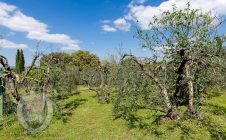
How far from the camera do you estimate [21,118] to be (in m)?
24.6

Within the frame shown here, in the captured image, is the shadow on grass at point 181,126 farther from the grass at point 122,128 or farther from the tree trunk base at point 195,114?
the tree trunk base at point 195,114

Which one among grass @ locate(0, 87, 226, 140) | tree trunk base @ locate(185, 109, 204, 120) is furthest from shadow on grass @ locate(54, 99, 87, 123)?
tree trunk base @ locate(185, 109, 204, 120)

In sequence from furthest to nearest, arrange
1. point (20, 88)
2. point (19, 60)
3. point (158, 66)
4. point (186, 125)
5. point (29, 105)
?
point (19, 60), point (20, 88), point (29, 105), point (158, 66), point (186, 125)

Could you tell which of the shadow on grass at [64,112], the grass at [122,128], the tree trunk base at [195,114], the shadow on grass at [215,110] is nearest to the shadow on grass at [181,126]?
the grass at [122,128]

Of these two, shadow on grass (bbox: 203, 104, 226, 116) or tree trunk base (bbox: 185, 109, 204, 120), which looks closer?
tree trunk base (bbox: 185, 109, 204, 120)

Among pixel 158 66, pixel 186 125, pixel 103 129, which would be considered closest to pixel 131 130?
pixel 103 129

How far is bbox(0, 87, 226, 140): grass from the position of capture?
19000 mm

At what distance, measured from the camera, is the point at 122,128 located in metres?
21.2

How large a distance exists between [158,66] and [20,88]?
1727 centimetres

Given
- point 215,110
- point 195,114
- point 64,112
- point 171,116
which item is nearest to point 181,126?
point 171,116

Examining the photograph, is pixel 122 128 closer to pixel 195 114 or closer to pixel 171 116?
pixel 171 116

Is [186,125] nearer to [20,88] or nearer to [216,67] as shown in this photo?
[216,67]

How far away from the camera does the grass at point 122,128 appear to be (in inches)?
748

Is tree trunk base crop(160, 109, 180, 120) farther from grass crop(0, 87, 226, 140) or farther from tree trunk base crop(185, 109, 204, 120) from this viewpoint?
tree trunk base crop(185, 109, 204, 120)
